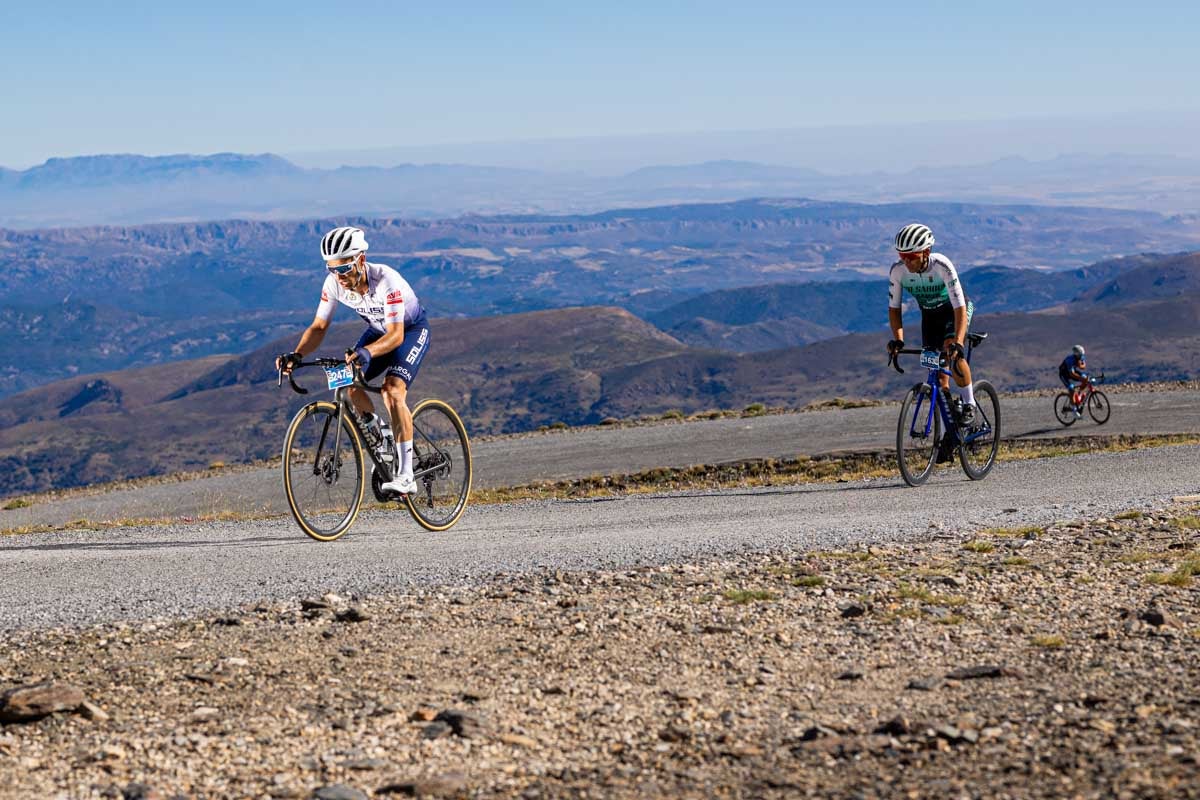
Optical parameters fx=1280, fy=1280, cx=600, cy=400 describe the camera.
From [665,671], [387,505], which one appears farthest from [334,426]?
[665,671]

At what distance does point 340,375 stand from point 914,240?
6.69 metres

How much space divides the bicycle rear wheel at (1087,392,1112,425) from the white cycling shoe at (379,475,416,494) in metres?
19.2

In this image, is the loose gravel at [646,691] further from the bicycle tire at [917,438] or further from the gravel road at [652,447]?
the gravel road at [652,447]

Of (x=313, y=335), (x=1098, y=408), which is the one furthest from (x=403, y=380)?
(x=1098, y=408)

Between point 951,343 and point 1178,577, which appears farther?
point 951,343

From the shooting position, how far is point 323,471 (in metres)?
11.6

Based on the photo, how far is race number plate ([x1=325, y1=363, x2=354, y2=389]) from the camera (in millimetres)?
11148

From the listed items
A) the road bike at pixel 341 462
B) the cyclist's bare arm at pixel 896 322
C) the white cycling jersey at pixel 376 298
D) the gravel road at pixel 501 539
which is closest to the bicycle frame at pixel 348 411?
the road bike at pixel 341 462

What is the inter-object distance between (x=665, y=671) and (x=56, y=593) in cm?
515

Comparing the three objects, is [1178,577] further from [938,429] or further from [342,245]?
[938,429]

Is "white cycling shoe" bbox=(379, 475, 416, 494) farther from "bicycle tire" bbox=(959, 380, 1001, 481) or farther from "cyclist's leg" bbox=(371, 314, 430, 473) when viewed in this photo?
"bicycle tire" bbox=(959, 380, 1001, 481)

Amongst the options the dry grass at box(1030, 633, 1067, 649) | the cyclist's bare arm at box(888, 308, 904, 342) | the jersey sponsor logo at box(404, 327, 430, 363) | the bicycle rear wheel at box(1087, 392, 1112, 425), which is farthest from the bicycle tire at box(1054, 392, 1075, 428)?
the dry grass at box(1030, 633, 1067, 649)

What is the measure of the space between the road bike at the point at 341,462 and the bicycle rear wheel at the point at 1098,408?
730 inches

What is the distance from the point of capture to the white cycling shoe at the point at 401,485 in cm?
1163
